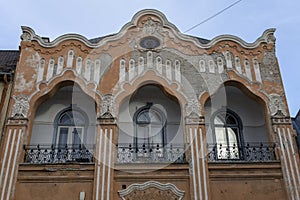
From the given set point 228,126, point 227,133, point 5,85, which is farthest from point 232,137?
point 5,85

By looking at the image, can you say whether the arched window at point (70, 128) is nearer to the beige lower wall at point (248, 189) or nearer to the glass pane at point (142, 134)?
the glass pane at point (142, 134)

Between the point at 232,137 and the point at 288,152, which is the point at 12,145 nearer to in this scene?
the point at 232,137

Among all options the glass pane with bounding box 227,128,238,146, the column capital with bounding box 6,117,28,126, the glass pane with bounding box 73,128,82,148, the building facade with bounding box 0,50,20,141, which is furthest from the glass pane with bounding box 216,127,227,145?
the building facade with bounding box 0,50,20,141

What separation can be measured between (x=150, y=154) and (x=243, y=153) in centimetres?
350

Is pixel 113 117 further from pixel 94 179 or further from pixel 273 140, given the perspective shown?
pixel 273 140

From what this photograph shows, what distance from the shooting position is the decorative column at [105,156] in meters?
11.3

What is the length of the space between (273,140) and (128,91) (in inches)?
222

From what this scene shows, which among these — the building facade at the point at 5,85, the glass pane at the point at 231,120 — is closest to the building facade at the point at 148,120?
the glass pane at the point at 231,120

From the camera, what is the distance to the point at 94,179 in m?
11.5

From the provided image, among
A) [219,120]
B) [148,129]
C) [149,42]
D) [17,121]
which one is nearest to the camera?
[17,121]

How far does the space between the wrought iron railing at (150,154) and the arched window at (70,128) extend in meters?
1.83

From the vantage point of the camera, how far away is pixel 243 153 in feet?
42.7

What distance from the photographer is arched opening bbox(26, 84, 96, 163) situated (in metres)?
12.6

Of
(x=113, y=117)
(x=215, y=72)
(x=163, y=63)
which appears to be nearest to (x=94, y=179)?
(x=113, y=117)
